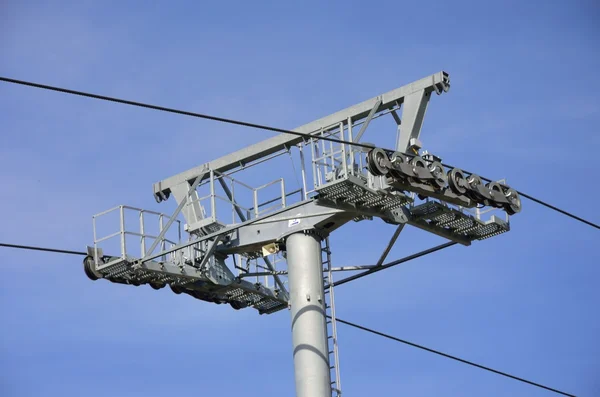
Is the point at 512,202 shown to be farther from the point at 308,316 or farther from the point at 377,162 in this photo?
the point at 308,316

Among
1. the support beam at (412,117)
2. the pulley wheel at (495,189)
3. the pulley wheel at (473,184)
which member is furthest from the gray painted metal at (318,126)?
the pulley wheel at (495,189)

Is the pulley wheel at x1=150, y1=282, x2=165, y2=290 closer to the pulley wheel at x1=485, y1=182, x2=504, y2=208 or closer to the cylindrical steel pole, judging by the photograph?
the cylindrical steel pole

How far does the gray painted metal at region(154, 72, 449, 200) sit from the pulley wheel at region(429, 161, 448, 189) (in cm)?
159

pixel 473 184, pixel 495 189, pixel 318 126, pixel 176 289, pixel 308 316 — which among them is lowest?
pixel 308 316

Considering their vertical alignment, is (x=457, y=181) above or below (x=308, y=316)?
above

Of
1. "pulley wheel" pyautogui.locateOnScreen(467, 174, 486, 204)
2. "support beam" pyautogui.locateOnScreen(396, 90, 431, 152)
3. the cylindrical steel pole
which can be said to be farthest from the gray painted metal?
the cylindrical steel pole

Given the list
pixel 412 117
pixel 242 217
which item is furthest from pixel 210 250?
pixel 412 117

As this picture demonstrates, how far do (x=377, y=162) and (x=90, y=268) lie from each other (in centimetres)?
961

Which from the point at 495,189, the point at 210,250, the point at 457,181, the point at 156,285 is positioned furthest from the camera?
the point at 156,285

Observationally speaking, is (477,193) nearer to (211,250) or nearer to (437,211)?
(437,211)

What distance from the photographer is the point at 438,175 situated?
40.4 meters

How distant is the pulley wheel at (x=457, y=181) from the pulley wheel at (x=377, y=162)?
2296 millimetres

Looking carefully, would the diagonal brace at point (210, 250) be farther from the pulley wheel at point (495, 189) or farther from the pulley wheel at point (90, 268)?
the pulley wheel at point (495, 189)

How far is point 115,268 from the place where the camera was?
4381 centimetres
